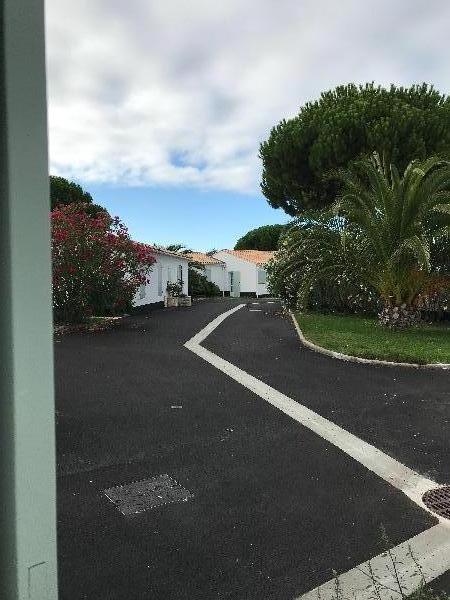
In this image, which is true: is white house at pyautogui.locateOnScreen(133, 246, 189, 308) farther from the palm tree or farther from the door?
the door

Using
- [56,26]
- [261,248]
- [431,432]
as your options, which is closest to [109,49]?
[56,26]

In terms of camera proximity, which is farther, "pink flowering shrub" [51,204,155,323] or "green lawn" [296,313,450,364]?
"pink flowering shrub" [51,204,155,323]

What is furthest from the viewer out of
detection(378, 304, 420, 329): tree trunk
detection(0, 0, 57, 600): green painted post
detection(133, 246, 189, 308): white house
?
detection(133, 246, 189, 308): white house

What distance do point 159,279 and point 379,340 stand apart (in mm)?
15867

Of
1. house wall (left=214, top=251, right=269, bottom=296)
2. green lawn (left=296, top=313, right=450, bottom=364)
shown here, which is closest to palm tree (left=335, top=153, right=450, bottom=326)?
green lawn (left=296, top=313, right=450, bottom=364)

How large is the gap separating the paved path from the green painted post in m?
1.47

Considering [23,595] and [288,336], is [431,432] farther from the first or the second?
[288,336]

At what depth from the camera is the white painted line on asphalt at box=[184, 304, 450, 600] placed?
321 cm

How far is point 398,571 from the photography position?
3.06 metres

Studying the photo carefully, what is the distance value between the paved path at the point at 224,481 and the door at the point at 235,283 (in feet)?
121

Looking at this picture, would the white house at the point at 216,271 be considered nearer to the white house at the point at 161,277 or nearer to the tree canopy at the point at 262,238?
the white house at the point at 161,277

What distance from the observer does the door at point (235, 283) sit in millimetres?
45781

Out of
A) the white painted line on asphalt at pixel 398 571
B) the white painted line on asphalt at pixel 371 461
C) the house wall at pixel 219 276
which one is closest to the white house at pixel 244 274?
the house wall at pixel 219 276

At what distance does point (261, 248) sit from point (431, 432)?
56.2 m
